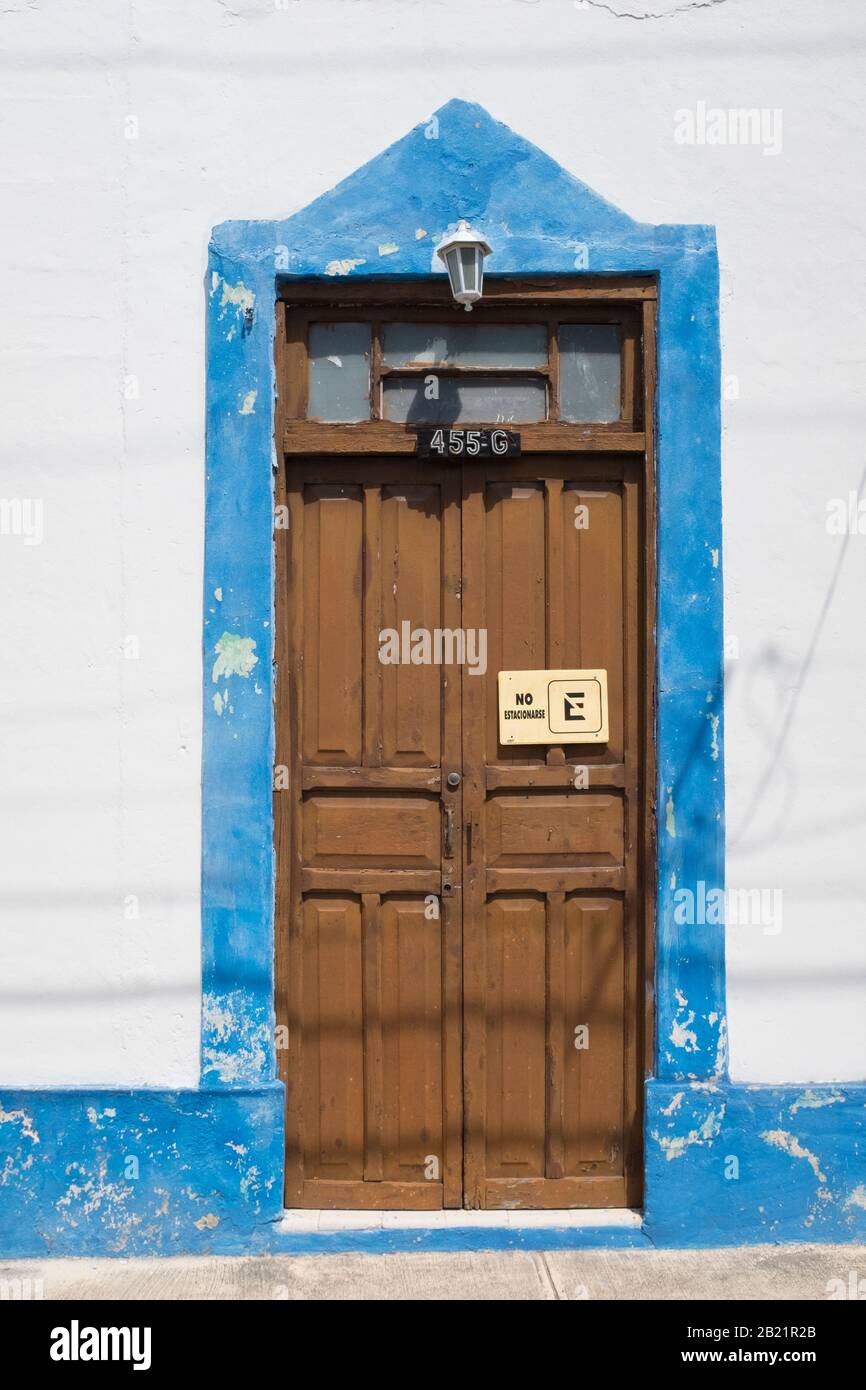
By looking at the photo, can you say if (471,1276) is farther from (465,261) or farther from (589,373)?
(465,261)

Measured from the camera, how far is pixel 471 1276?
393 centimetres

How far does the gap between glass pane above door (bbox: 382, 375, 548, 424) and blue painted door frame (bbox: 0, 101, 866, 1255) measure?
1.20 feet

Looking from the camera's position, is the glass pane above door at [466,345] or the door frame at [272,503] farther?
the glass pane above door at [466,345]

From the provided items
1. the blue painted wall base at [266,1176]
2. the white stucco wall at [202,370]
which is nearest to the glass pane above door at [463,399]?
the white stucco wall at [202,370]

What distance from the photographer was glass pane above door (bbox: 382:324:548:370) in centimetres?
431

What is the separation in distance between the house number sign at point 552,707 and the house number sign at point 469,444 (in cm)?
74

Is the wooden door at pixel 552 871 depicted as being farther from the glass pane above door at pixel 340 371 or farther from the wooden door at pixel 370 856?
the glass pane above door at pixel 340 371

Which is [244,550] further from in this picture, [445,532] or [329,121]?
[329,121]

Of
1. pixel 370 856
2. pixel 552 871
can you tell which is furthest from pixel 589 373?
pixel 370 856

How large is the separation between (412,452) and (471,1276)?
2.67 meters

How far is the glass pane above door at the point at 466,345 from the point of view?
170 inches

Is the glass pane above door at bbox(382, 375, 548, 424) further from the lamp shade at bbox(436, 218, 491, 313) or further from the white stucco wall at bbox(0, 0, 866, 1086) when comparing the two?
the white stucco wall at bbox(0, 0, 866, 1086)

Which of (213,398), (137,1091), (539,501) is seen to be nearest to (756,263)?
(539,501)

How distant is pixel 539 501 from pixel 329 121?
145 cm
